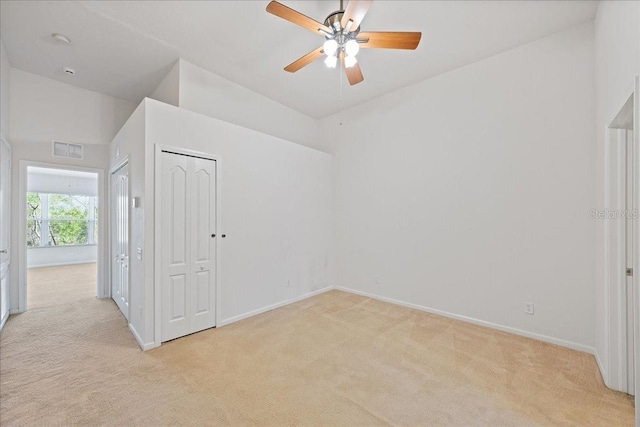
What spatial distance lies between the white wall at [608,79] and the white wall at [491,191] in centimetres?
20

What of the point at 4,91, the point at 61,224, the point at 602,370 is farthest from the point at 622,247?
the point at 61,224

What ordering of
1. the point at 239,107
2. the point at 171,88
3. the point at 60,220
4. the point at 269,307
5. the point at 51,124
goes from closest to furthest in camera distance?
the point at 171,88 → the point at 269,307 → the point at 51,124 → the point at 239,107 → the point at 60,220

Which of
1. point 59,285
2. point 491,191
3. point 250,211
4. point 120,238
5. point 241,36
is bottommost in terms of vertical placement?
point 59,285

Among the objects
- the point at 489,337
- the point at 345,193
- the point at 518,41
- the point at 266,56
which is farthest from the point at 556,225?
the point at 266,56

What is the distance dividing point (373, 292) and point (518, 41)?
3.82m

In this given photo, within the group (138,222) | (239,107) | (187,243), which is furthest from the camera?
(239,107)

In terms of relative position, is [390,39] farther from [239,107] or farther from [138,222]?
[138,222]

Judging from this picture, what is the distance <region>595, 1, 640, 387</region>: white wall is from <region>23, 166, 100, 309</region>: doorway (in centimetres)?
871

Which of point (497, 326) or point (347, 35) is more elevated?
point (347, 35)

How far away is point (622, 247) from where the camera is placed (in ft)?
6.85

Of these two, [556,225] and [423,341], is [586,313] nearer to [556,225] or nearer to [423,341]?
[556,225]

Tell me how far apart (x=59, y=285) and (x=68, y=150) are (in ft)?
9.66

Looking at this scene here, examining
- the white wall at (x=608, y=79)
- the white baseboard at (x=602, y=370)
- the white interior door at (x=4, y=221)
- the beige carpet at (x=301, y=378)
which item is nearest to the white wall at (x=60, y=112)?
the white interior door at (x=4, y=221)

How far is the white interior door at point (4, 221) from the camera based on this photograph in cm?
316
